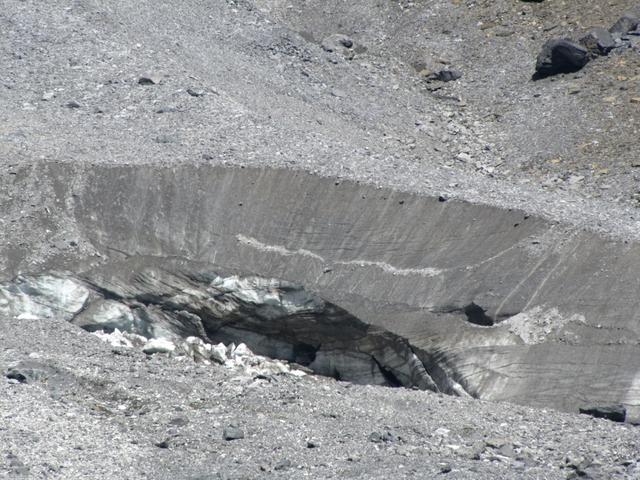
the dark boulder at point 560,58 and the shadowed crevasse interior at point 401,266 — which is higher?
the dark boulder at point 560,58

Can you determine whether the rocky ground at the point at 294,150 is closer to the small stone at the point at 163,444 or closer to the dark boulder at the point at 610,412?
the small stone at the point at 163,444

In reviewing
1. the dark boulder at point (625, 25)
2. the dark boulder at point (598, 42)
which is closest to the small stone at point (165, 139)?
the dark boulder at point (598, 42)

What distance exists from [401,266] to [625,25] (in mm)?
9332

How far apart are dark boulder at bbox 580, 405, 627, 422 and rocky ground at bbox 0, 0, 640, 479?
507 millimetres

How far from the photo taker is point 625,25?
22.0m

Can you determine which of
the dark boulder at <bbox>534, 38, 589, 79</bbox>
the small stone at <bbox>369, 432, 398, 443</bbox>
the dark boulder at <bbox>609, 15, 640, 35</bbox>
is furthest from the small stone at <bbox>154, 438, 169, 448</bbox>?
the dark boulder at <bbox>609, 15, 640, 35</bbox>

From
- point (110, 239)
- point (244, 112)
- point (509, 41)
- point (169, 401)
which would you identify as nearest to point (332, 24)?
point (509, 41)

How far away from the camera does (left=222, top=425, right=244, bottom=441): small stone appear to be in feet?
38.7

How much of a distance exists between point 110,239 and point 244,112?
3.62 metres

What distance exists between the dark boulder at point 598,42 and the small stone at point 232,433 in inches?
485

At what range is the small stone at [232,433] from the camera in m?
11.8

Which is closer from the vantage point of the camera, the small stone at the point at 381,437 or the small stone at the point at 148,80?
the small stone at the point at 381,437

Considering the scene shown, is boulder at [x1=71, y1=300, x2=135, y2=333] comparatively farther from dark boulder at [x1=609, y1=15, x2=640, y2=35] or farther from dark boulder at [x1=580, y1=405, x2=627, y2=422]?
dark boulder at [x1=609, y1=15, x2=640, y2=35]

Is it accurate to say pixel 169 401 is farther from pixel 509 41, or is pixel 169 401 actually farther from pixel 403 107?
pixel 509 41
